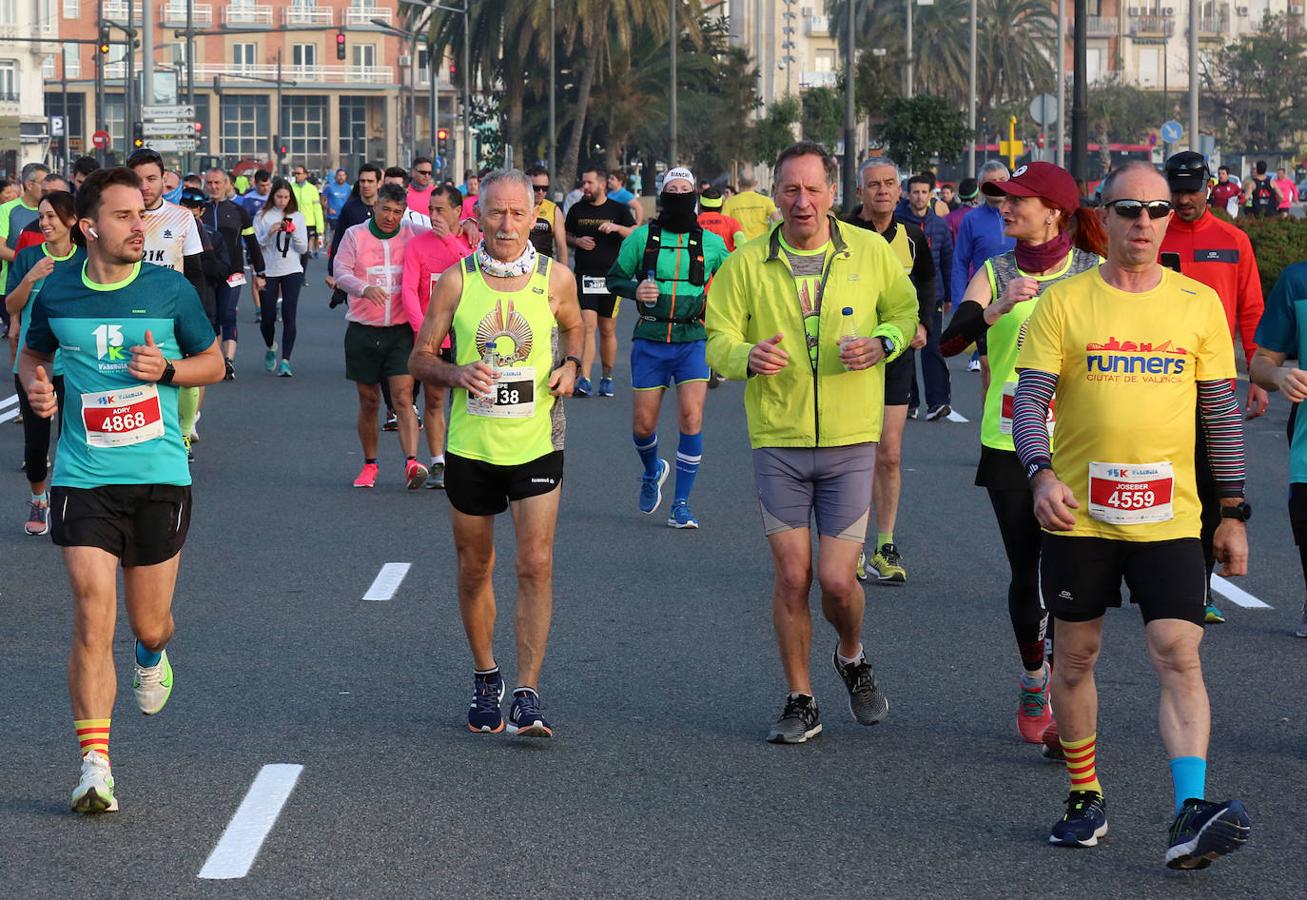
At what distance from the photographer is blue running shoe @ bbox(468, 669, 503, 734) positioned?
7.21m

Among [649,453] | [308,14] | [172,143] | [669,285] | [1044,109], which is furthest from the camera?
[308,14]

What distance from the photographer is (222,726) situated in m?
7.30

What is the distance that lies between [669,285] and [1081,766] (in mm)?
7225

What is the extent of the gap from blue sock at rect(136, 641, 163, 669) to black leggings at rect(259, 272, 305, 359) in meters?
14.2

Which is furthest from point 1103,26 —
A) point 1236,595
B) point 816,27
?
point 1236,595

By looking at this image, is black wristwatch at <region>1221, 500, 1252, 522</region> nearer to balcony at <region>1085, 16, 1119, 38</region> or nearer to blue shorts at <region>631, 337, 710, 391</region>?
blue shorts at <region>631, 337, 710, 391</region>

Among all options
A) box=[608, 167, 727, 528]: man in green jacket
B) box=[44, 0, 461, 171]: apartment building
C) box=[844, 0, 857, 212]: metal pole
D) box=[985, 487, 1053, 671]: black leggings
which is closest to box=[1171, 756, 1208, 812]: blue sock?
box=[985, 487, 1053, 671]: black leggings

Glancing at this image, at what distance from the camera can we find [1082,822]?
19.1ft

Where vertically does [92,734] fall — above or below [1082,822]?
above

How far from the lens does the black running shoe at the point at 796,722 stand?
7070 mm

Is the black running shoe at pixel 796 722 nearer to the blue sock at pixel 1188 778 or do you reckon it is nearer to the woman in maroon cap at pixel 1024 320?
the woman in maroon cap at pixel 1024 320

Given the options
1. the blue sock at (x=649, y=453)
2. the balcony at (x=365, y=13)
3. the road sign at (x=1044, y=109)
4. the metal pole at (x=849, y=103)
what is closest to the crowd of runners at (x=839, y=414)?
the blue sock at (x=649, y=453)

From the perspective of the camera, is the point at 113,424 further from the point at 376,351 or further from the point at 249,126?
the point at 249,126

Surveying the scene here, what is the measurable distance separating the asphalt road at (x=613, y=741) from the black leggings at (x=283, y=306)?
8.86 m
